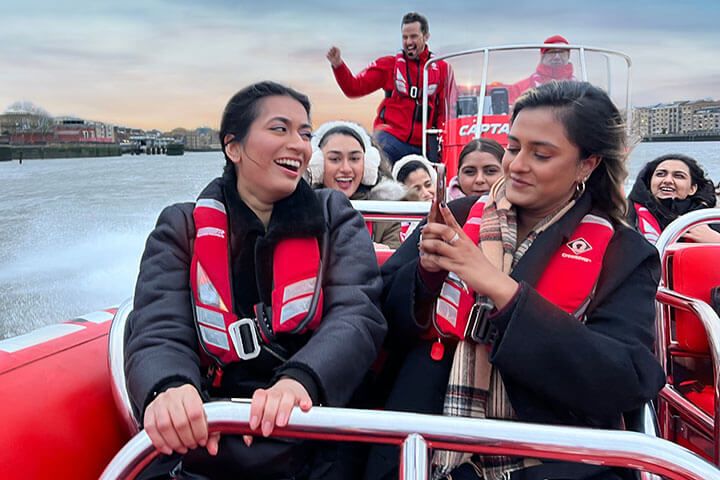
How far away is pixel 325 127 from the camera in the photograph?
9.91 feet

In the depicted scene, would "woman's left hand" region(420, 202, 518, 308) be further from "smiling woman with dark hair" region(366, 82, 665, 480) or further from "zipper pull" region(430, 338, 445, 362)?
"zipper pull" region(430, 338, 445, 362)

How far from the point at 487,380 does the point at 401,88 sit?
4.34m

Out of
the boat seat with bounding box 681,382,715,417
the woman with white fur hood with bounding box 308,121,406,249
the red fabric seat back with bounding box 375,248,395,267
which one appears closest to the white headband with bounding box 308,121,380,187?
the woman with white fur hood with bounding box 308,121,406,249

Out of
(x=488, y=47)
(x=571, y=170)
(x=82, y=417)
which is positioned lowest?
(x=82, y=417)

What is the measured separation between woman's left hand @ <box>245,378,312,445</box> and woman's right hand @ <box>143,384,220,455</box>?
0.08 m

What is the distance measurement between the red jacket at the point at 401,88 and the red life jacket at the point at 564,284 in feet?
13.2

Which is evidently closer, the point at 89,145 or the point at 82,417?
the point at 82,417

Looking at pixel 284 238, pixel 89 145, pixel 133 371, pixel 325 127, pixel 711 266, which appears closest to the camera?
pixel 133 371

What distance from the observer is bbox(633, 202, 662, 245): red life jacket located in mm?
3261

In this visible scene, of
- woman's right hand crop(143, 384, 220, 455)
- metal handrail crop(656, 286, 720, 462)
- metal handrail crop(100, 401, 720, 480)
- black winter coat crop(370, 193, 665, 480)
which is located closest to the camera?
metal handrail crop(100, 401, 720, 480)

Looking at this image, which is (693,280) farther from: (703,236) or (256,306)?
(256,306)

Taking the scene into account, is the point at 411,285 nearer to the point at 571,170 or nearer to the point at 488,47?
the point at 571,170

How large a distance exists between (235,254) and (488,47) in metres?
3.82

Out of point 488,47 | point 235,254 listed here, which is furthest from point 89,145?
point 235,254
